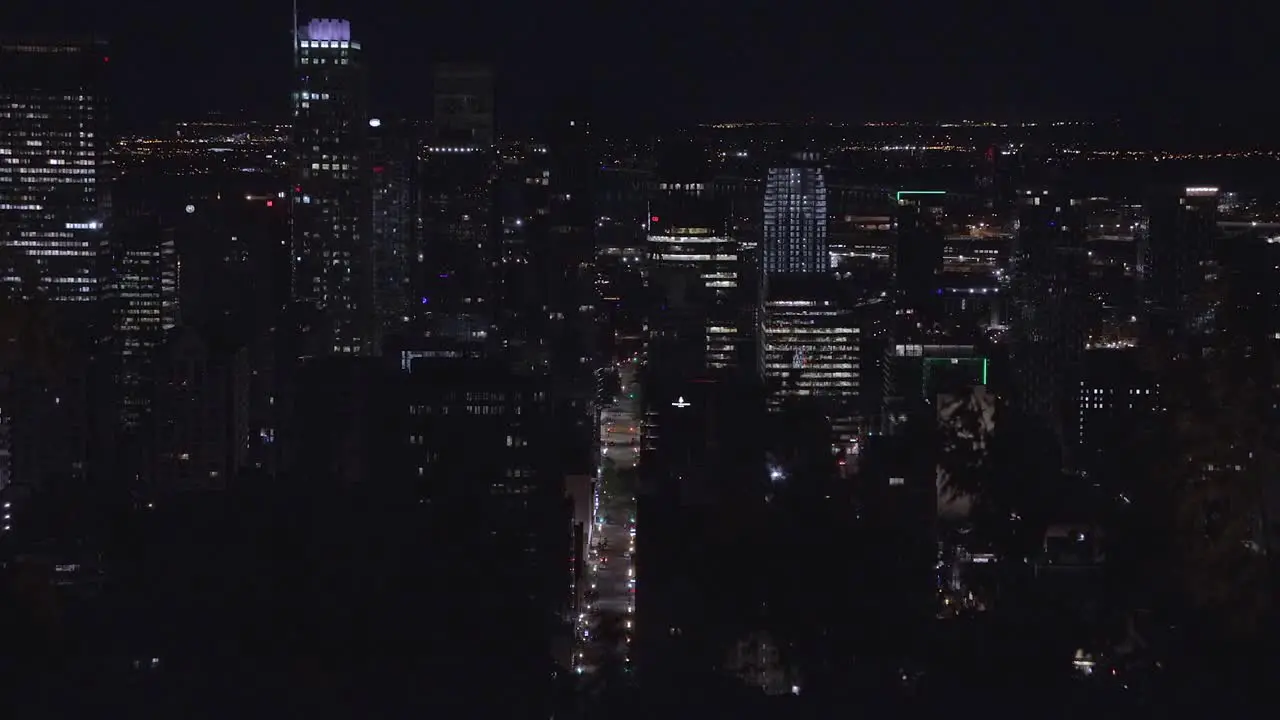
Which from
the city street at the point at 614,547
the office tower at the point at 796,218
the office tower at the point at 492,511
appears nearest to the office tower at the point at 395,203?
the office tower at the point at 796,218

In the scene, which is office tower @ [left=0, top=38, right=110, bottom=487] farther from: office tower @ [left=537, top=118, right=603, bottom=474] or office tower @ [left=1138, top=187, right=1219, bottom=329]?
office tower @ [left=1138, top=187, right=1219, bottom=329]

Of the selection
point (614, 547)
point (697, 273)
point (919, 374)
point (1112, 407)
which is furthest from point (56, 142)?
point (1112, 407)

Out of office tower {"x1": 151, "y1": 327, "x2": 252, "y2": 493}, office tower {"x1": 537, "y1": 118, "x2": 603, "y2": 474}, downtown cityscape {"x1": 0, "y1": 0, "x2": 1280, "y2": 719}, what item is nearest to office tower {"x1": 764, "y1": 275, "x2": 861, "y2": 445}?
downtown cityscape {"x1": 0, "y1": 0, "x2": 1280, "y2": 719}

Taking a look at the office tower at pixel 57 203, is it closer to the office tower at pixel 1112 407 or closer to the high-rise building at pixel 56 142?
the high-rise building at pixel 56 142

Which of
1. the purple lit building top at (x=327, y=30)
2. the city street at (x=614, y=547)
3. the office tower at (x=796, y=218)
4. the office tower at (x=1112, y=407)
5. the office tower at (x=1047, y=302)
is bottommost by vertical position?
the city street at (x=614, y=547)

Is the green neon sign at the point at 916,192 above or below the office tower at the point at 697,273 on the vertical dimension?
above

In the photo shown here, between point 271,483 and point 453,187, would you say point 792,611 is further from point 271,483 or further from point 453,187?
point 453,187
